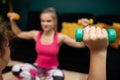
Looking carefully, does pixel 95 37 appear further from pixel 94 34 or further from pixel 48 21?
pixel 48 21

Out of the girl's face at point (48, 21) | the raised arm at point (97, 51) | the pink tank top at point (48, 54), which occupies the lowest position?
the pink tank top at point (48, 54)

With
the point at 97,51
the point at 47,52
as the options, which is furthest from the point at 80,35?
the point at 47,52

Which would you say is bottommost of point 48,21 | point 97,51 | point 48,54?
point 48,54

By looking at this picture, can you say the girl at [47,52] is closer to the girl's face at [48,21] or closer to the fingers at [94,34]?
the girl's face at [48,21]

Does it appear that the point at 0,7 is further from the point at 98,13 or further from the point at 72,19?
the point at 98,13

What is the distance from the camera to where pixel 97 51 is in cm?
68

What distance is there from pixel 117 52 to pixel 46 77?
100 cm

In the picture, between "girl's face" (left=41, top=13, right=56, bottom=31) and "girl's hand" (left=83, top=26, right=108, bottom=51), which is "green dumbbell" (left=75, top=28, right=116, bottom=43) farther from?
"girl's face" (left=41, top=13, right=56, bottom=31)

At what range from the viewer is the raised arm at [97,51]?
0.64 m

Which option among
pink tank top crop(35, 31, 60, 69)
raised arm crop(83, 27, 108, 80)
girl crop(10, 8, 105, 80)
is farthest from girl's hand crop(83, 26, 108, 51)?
pink tank top crop(35, 31, 60, 69)

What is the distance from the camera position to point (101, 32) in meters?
0.64

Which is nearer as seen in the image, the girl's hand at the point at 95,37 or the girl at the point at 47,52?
the girl's hand at the point at 95,37

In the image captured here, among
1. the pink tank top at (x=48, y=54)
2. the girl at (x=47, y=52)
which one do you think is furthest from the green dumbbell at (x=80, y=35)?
the pink tank top at (x=48, y=54)

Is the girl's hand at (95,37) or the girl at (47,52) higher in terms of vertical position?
the girl's hand at (95,37)
